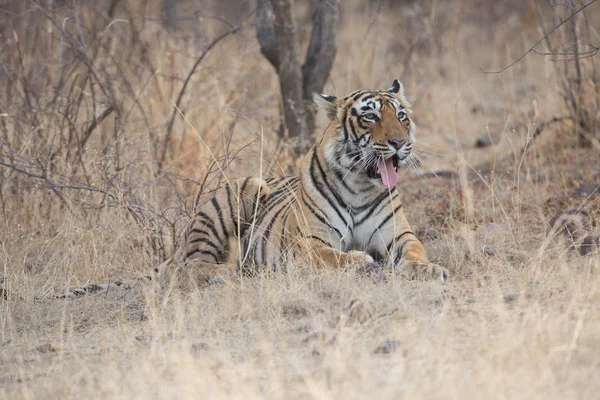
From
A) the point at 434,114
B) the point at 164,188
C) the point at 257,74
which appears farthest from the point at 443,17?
the point at 164,188

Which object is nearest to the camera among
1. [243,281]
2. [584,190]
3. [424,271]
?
[424,271]

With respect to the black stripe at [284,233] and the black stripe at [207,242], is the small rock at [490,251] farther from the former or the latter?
the black stripe at [207,242]

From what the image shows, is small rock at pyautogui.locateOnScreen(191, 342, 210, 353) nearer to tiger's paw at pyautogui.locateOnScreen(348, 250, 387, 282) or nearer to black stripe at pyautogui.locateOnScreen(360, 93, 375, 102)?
tiger's paw at pyautogui.locateOnScreen(348, 250, 387, 282)

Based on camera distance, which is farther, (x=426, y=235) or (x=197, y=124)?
(x=197, y=124)

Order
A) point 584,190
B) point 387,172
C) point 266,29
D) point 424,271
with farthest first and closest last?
point 266,29 < point 584,190 < point 387,172 < point 424,271

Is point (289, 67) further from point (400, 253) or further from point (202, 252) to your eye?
point (400, 253)

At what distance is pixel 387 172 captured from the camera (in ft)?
17.5

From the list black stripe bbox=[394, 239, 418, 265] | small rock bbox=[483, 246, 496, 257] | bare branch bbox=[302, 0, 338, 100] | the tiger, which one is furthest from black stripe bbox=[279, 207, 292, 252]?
bare branch bbox=[302, 0, 338, 100]

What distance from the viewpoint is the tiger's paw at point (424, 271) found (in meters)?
4.93

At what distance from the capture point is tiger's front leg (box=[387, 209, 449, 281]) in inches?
196

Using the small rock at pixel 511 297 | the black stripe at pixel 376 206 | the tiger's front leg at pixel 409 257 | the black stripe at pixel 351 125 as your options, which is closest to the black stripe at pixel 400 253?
the tiger's front leg at pixel 409 257

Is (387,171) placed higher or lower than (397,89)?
lower

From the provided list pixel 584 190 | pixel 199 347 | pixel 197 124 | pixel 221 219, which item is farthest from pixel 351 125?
pixel 197 124

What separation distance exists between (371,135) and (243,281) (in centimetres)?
119
